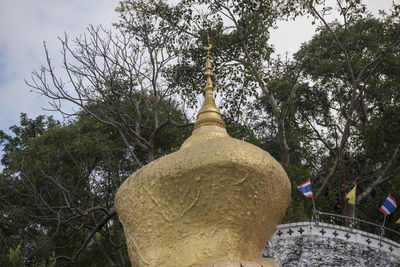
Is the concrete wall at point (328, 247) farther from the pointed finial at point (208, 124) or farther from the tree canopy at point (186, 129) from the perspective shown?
the pointed finial at point (208, 124)

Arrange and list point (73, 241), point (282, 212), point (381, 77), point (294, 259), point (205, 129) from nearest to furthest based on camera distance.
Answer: point (282, 212)
point (205, 129)
point (294, 259)
point (73, 241)
point (381, 77)

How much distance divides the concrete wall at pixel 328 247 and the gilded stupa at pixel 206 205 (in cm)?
985

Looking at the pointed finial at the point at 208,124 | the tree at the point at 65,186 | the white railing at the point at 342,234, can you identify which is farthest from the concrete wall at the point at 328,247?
the pointed finial at the point at 208,124

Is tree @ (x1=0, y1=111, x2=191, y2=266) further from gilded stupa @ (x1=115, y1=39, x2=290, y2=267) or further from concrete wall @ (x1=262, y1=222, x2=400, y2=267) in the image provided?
gilded stupa @ (x1=115, y1=39, x2=290, y2=267)

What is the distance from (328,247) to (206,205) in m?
10.6

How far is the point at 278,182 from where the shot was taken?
182 inches

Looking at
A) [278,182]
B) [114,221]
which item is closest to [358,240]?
[114,221]

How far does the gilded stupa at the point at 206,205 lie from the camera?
4.34 meters

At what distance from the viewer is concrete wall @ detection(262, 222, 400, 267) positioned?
13750mm

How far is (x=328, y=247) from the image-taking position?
1389cm

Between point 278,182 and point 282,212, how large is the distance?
46 cm

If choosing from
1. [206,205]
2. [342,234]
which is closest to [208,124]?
[206,205]

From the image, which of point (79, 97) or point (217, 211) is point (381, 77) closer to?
point (79, 97)

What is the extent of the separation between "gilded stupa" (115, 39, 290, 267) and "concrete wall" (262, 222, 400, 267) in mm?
9853
